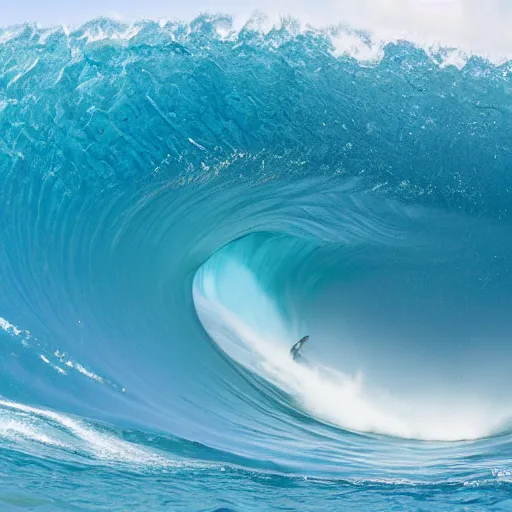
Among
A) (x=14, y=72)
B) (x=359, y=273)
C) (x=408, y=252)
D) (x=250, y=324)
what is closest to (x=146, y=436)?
(x=250, y=324)

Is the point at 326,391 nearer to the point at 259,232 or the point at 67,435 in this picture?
the point at 259,232

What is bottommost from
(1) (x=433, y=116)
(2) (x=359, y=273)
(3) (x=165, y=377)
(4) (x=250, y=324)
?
(3) (x=165, y=377)

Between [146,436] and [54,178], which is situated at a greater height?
[54,178]

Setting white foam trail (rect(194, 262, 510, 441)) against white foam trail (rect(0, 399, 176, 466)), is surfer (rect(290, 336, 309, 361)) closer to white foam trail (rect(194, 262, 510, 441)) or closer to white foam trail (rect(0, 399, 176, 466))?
white foam trail (rect(194, 262, 510, 441))

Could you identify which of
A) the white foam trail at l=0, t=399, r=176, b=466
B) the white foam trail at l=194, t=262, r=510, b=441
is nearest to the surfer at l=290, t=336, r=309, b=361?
the white foam trail at l=194, t=262, r=510, b=441

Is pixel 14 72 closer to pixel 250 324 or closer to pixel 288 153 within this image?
pixel 288 153

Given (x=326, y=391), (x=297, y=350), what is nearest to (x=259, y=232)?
(x=297, y=350)

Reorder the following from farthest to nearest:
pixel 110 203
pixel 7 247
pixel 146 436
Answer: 1. pixel 110 203
2. pixel 7 247
3. pixel 146 436
